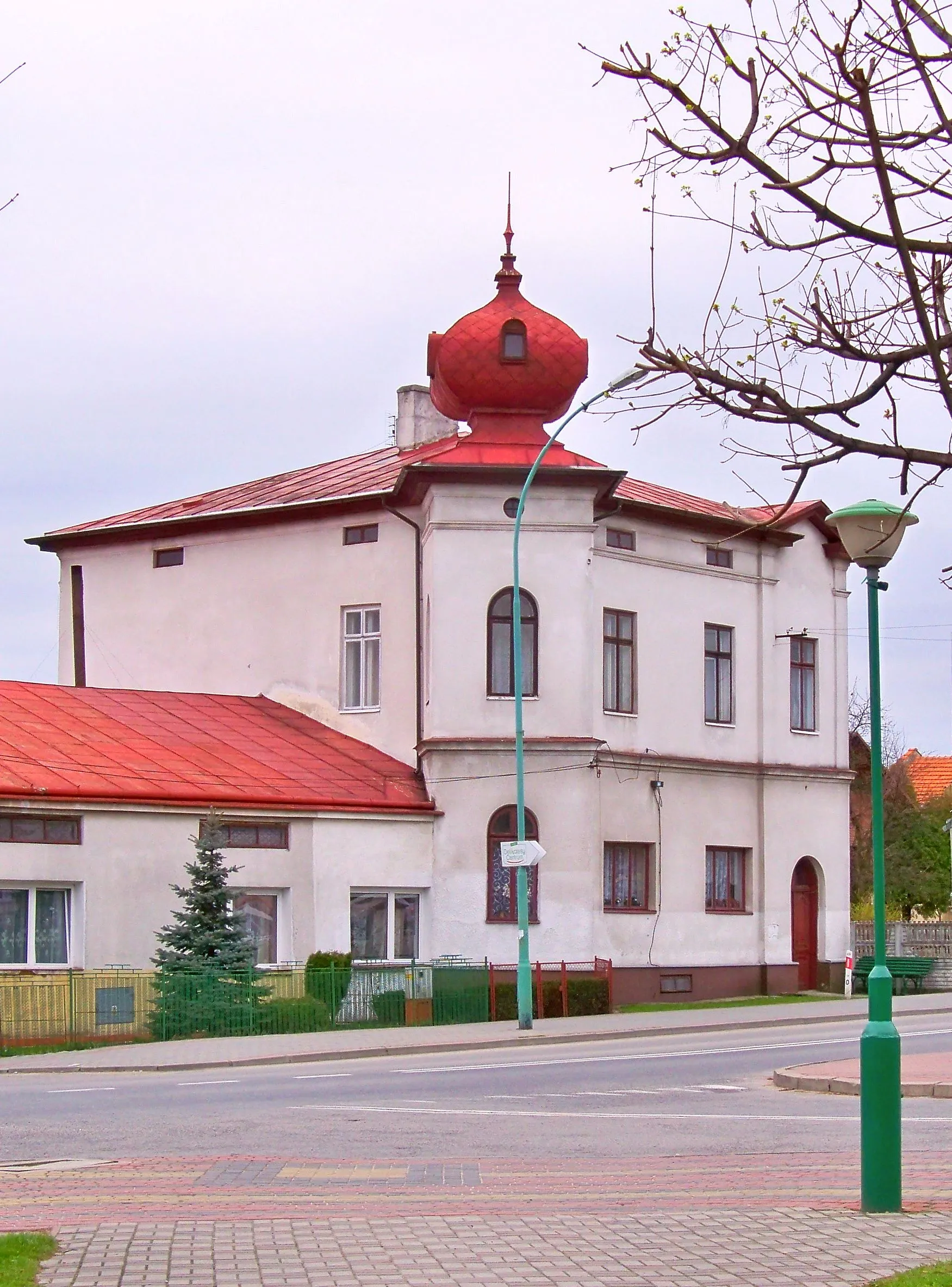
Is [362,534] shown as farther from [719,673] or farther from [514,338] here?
[719,673]

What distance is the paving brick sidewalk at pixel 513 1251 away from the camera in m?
8.50

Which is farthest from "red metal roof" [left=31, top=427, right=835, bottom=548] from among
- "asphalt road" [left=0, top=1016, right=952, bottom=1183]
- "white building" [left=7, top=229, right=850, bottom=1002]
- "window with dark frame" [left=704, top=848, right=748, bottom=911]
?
"asphalt road" [left=0, top=1016, right=952, bottom=1183]

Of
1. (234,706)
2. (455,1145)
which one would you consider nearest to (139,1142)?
(455,1145)

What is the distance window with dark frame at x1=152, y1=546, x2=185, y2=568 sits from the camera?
40.1 m

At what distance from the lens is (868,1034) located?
1058 cm

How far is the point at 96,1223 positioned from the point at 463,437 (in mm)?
26414

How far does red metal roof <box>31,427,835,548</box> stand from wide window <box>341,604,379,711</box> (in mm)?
2182

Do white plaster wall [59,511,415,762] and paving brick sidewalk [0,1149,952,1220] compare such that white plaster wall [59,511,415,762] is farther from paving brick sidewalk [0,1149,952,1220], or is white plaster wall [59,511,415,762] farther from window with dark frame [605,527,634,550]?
paving brick sidewalk [0,1149,952,1220]

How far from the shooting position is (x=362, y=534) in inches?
1470

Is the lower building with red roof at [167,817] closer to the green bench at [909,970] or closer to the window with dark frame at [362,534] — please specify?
the window with dark frame at [362,534]

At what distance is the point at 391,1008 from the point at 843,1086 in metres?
12.9

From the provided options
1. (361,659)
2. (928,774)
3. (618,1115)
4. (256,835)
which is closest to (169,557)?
(361,659)

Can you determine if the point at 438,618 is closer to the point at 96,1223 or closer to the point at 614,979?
the point at 614,979

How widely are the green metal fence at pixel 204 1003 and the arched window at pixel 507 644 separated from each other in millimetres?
5559
